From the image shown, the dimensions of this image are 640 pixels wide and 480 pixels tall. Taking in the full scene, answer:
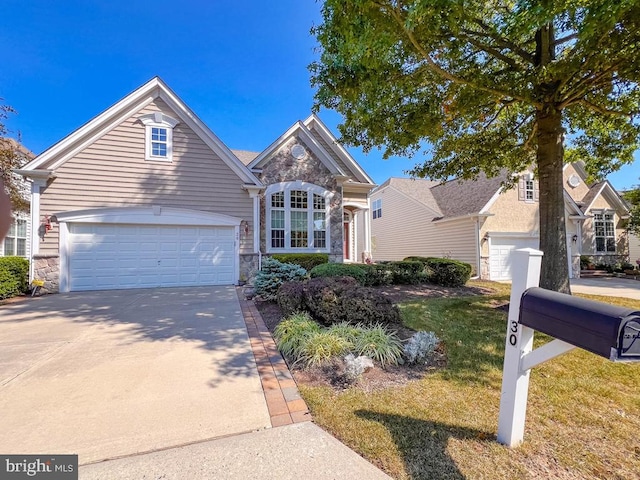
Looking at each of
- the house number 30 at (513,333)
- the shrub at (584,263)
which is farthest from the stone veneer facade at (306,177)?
the shrub at (584,263)

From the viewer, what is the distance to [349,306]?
5.20m

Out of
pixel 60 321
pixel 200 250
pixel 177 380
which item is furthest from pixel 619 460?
pixel 200 250

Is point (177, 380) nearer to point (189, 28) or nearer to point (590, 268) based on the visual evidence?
point (189, 28)

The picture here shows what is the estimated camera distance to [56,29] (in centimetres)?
884

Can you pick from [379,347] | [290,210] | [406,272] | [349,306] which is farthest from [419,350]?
[290,210]

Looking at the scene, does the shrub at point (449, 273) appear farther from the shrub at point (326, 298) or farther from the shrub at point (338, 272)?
the shrub at point (326, 298)

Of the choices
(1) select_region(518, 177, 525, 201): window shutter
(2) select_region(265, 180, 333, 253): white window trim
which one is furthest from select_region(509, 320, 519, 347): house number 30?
(1) select_region(518, 177, 525, 201): window shutter

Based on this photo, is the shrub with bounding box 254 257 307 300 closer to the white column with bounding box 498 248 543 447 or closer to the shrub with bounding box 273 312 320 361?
the shrub with bounding box 273 312 320 361

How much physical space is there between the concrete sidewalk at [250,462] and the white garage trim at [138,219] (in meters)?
9.15

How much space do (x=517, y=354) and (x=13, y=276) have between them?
12.5m

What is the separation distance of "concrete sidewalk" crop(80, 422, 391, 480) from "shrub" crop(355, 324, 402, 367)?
5.31ft

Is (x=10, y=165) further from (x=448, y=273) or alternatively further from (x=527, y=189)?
(x=527, y=189)

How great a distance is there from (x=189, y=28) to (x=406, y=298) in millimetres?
10588

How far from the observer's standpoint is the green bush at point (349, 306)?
203 inches
